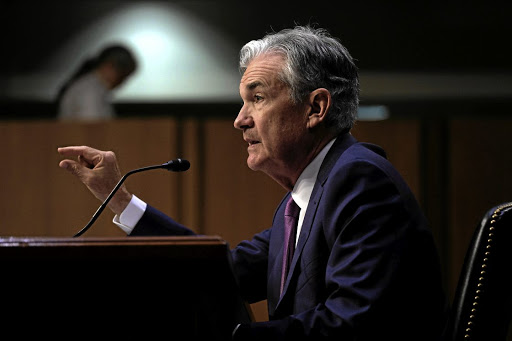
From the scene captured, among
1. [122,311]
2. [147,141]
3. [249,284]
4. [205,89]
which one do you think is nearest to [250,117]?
[249,284]

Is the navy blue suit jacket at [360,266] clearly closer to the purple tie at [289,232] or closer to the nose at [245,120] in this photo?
the purple tie at [289,232]

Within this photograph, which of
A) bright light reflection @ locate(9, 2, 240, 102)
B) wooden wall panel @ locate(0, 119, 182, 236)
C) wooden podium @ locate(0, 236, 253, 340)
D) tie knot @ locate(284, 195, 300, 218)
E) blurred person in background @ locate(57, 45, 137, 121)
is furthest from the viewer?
bright light reflection @ locate(9, 2, 240, 102)

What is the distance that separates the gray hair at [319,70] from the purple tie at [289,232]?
0.21 metres

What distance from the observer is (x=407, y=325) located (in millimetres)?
1254

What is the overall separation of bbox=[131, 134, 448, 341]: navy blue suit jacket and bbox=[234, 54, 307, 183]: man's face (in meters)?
0.13

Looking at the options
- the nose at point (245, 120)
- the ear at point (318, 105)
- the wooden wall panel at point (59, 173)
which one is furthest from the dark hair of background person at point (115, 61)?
the ear at point (318, 105)

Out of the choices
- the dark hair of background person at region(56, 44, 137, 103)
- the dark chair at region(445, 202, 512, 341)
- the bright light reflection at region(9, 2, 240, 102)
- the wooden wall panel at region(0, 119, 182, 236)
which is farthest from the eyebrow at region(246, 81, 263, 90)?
the bright light reflection at region(9, 2, 240, 102)

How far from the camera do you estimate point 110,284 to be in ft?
3.14

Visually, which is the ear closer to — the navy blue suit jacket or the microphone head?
the navy blue suit jacket

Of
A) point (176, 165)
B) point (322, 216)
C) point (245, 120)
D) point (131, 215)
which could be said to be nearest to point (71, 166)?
point (131, 215)

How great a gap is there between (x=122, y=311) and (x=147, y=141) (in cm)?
256

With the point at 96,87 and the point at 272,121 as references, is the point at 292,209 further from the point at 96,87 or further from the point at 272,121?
the point at 96,87

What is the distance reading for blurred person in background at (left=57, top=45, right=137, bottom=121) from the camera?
13.7 ft

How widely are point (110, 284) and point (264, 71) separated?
0.79 metres
